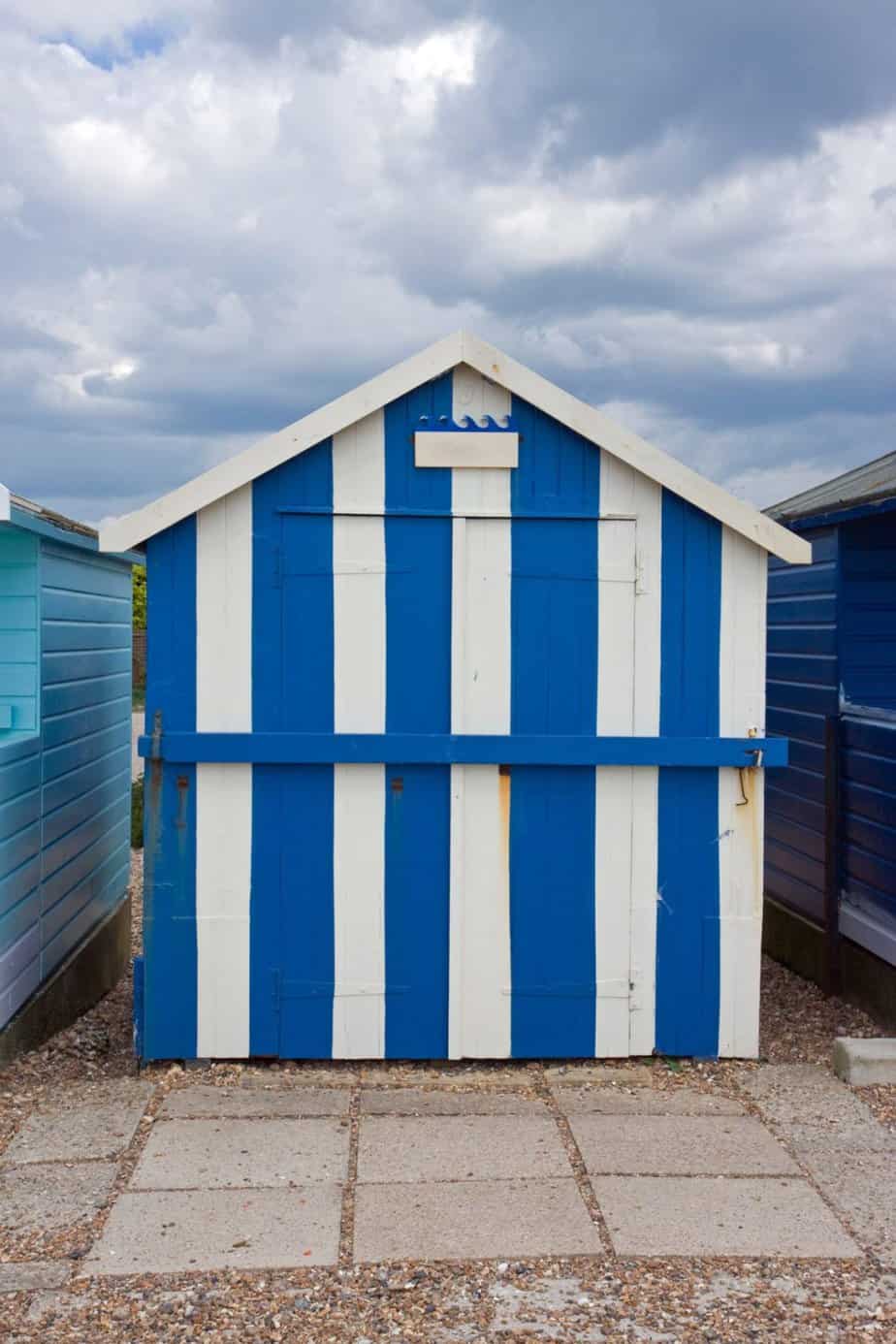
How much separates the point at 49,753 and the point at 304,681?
1.86 meters

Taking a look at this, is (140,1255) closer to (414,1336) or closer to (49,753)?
(414,1336)

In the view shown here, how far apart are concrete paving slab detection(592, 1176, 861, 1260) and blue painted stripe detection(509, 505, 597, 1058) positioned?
128 centimetres

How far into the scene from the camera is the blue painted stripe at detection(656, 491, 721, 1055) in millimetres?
5906

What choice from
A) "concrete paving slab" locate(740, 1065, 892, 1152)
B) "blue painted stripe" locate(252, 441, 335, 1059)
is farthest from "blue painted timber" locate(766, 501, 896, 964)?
"blue painted stripe" locate(252, 441, 335, 1059)

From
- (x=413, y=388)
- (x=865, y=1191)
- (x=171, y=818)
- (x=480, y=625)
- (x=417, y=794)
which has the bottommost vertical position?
(x=865, y=1191)

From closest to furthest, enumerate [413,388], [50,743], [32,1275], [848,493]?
1. [32,1275]
2. [413,388]
3. [50,743]
4. [848,493]

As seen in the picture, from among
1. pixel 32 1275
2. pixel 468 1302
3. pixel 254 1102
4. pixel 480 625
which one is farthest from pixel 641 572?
pixel 32 1275

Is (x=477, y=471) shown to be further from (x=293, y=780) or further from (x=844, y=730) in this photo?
(x=844, y=730)

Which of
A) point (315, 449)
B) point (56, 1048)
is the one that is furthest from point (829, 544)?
point (56, 1048)

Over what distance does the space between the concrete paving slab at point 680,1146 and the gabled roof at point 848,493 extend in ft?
10.2

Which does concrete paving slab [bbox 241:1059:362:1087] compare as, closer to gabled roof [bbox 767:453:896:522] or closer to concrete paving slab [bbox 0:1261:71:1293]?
concrete paving slab [bbox 0:1261:71:1293]

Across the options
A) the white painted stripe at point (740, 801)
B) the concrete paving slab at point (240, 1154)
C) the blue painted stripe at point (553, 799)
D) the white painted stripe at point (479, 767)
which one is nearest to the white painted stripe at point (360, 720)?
the white painted stripe at point (479, 767)

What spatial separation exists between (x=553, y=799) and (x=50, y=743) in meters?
2.74

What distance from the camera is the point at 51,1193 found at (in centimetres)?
459
